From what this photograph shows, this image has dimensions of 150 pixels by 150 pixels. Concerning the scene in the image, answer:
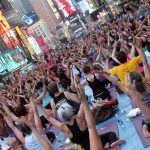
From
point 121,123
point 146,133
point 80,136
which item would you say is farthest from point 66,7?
point 80,136

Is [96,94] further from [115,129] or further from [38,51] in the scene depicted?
[38,51]

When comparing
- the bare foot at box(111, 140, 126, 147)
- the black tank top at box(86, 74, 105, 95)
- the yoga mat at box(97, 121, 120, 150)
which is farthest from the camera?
the black tank top at box(86, 74, 105, 95)

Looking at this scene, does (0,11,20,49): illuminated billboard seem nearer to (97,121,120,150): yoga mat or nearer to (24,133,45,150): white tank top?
(97,121,120,150): yoga mat

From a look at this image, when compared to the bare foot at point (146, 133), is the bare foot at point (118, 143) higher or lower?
lower

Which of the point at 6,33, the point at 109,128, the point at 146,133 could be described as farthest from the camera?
the point at 6,33

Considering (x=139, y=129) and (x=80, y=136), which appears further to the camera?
(x=139, y=129)

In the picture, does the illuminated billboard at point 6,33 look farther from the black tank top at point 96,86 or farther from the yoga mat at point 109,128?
the yoga mat at point 109,128

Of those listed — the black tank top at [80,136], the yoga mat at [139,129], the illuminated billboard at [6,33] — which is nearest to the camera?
the black tank top at [80,136]

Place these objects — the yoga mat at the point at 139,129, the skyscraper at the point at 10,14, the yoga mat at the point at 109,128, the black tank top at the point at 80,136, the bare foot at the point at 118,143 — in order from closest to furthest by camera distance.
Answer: the black tank top at the point at 80,136 → the yoga mat at the point at 139,129 → the bare foot at the point at 118,143 → the yoga mat at the point at 109,128 → the skyscraper at the point at 10,14

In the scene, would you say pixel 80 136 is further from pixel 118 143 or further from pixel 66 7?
pixel 66 7

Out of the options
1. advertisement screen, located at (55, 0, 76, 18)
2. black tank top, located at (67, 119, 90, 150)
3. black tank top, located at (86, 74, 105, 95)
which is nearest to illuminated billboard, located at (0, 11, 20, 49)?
advertisement screen, located at (55, 0, 76, 18)

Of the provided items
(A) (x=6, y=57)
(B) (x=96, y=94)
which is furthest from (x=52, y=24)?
(B) (x=96, y=94)

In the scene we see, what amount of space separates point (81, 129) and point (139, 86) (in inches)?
39.7

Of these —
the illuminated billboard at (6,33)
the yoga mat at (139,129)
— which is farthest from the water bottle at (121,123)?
the illuminated billboard at (6,33)
